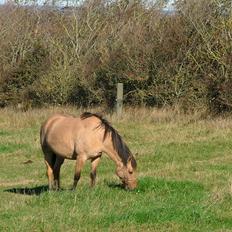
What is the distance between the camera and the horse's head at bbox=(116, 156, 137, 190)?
966cm

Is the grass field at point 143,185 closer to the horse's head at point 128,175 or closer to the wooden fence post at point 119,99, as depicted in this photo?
the horse's head at point 128,175

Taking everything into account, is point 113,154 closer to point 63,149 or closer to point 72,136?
point 72,136

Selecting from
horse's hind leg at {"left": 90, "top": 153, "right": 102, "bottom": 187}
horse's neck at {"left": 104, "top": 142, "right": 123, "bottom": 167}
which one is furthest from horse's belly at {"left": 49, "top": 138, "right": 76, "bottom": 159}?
horse's neck at {"left": 104, "top": 142, "right": 123, "bottom": 167}

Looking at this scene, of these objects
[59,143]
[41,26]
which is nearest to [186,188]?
[59,143]

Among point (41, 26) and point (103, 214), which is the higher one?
point (41, 26)

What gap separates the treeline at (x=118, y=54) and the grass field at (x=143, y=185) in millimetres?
2103

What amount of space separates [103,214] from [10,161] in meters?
8.17

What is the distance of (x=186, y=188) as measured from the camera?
9.82 meters

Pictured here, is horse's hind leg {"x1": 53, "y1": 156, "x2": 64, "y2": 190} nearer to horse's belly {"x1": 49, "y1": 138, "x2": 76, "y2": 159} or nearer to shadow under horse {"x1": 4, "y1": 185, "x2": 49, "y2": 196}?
shadow under horse {"x1": 4, "y1": 185, "x2": 49, "y2": 196}

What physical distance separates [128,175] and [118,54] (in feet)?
49.1

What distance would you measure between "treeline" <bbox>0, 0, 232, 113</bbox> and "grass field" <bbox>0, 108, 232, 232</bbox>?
2.10 meters

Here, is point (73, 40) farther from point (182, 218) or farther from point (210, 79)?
point (182, 218)

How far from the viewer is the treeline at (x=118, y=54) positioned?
21.8m

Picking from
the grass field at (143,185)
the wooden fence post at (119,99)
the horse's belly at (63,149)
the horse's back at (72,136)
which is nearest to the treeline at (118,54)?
the wooden fence post at (119,99)
